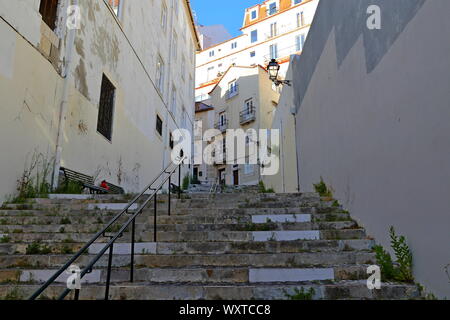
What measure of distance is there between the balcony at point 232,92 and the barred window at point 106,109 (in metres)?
18.2

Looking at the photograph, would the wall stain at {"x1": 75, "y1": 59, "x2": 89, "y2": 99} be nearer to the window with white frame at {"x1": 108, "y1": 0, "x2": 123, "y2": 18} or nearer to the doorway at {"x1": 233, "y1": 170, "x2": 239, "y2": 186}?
the window with white frame at {"x1": 108, "y1": 0, "x2": 123, "y2": 18}

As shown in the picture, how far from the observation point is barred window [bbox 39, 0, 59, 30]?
20.7 ft

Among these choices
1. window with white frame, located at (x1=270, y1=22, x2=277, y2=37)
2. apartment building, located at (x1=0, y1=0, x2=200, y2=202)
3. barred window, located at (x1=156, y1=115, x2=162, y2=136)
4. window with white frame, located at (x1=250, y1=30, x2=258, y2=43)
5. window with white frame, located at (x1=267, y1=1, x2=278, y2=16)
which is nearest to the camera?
apartment building, located at (x1=0, y1=0, x2=200, y2=202)

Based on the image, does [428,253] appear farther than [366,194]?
No

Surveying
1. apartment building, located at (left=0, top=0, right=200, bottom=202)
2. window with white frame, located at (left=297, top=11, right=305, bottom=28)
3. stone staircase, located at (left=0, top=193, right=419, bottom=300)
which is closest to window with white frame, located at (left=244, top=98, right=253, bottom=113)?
apartment building, located at (left=0, top=0, right=200, bottom=202)

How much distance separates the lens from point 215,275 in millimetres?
3047

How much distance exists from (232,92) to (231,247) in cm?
2418

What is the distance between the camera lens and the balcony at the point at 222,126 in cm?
2714

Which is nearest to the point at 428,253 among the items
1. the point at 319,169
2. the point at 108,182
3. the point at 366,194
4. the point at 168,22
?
the point at 366,194

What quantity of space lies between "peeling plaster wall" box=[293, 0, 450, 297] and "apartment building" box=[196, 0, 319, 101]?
2407 centimetres

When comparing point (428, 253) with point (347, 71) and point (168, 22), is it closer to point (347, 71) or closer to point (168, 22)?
point (347, 71)

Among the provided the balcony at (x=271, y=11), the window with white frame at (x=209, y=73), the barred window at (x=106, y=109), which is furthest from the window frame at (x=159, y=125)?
the window with white frame at (x=209, y=73)

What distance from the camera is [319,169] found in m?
6.16
